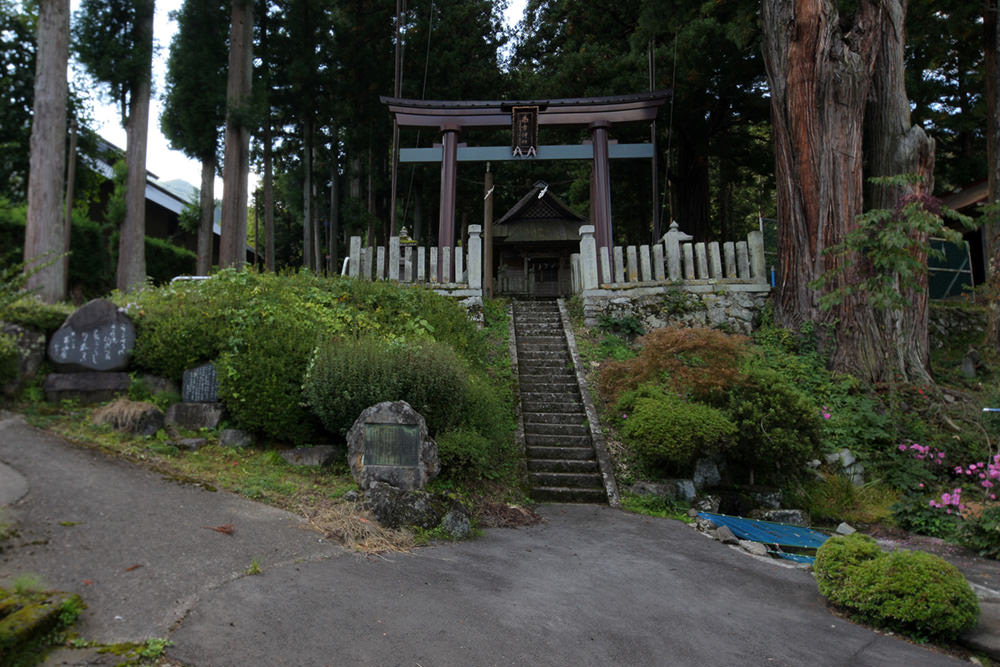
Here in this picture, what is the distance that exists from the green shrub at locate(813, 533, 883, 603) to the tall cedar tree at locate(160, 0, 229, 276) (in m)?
15.8

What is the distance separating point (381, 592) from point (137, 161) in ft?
47.3

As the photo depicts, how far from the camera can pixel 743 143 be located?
20.3m

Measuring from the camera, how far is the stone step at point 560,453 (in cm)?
880

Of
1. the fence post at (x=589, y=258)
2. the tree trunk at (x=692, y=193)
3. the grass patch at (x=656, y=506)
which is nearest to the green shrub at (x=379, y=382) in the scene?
the grass patch at (x=656, y=506)

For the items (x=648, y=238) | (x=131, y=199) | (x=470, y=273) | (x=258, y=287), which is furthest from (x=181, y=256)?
(x=648, y=238)

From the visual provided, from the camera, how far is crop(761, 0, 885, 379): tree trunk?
11.1 meters

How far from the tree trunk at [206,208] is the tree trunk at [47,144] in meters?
5.33

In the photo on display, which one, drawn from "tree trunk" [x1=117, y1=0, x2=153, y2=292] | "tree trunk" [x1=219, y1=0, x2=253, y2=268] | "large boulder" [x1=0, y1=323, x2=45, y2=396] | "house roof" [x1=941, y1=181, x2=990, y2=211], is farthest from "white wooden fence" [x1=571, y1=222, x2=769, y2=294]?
"tree trunk" [x1=117, y1=0, x2=153, y2=292]

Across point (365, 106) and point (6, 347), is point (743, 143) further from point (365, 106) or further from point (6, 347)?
point (6, 347)

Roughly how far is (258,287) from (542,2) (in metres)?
21.0

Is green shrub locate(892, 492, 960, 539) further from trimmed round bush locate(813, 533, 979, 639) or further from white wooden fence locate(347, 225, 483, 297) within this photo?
white wooden fence locate(347, 225, 483, 297)

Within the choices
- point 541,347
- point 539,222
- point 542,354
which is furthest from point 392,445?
point 539,222

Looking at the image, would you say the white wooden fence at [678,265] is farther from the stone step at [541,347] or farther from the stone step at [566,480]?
the stone step at [566,480]

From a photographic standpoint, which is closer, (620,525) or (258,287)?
(620,525)
